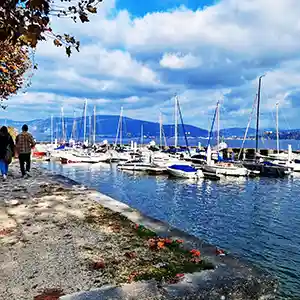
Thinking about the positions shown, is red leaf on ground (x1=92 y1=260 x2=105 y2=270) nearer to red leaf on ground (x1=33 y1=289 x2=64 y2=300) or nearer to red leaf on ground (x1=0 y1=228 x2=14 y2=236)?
red leaf on ground (x1=33 y1=289 x2=64 y2=300)

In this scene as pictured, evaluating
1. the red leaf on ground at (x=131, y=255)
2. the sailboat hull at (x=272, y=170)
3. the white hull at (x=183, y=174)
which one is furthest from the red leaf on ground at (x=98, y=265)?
the sailboat hull at (x=272, y=170)

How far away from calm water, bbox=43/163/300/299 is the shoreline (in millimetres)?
2032

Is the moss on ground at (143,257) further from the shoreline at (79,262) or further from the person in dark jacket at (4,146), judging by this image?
the person in dark jacket at (4,146)

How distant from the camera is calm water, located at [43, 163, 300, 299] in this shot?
10164 mm

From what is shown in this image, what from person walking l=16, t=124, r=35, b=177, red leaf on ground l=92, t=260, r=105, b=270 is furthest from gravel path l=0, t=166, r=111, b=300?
person walking l=16, t=124, r=35, b=177

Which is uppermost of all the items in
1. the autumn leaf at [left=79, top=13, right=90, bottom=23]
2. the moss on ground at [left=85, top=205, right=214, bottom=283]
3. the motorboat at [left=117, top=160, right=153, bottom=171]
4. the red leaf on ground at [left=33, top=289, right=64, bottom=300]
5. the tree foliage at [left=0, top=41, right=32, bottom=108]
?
the tree foliage at [left=0, top=41, right=32, bottom=108]

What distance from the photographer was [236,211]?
18.3 metres

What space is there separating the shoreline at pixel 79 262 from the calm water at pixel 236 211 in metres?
2.03

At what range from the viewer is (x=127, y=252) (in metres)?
5.52

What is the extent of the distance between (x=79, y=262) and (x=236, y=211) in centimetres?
1451

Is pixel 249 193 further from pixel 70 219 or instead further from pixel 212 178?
pixel 70 219

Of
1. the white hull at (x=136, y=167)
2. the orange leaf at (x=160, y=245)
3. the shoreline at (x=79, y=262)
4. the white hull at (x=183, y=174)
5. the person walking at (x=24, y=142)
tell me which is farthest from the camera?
the white hull at (x=136, y=167)

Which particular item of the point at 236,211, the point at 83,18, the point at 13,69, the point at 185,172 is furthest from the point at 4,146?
the point at 185,172

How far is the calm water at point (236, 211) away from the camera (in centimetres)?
1016
